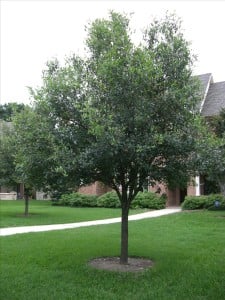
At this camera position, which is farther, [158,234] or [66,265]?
[158,234]

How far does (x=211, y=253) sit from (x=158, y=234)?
12.0 ft

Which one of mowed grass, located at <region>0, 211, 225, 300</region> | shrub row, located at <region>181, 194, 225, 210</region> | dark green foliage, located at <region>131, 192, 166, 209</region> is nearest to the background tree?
mowed grass, located at <region>0, 211, 225, 300</region>

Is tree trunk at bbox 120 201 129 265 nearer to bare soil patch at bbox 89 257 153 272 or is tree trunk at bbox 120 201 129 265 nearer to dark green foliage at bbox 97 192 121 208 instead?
bare soil patch at bbox 89 257 153 272

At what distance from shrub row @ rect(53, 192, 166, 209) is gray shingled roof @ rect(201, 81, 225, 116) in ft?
19.6

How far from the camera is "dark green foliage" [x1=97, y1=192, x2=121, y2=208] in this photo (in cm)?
2773

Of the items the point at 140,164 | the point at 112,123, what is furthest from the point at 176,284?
the point at 112,123

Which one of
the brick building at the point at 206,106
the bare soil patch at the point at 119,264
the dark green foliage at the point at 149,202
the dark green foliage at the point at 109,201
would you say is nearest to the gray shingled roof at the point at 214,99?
the brick building at the point at 206,106

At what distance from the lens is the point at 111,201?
2797 centimetres

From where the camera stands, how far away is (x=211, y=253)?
33.8ft

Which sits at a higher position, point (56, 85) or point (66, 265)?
point (56, 85)

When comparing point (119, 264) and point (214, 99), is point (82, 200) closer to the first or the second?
point (214, 99)

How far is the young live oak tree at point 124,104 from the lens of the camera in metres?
8.03

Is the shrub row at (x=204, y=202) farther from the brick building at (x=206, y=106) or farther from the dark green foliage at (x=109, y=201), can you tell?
the dark green foliage at (x=109, y=201)

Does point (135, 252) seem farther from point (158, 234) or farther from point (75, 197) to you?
point (75, 197)
